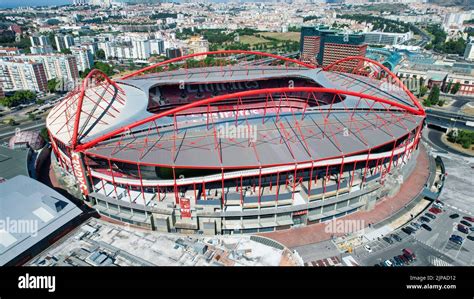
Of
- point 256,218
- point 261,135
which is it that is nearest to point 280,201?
point 256,218

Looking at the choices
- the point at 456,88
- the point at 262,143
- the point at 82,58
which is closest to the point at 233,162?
the point at 262,143

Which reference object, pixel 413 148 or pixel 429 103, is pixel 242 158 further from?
pixel 429 103

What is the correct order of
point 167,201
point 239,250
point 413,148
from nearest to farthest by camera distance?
point 239,250, point 167,201, point 413,148

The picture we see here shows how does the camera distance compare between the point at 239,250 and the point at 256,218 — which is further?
the point at 256,218

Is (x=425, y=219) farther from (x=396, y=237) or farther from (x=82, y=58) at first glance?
(x=82, y=58)

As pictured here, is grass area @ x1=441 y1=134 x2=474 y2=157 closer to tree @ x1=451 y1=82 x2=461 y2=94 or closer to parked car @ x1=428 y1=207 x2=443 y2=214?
parked car @ x1=428 y1=207 x2=443 y2=214

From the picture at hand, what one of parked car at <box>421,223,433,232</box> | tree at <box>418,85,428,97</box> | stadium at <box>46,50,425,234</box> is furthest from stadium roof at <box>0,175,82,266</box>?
tree at <box>418,85,428,97</box>

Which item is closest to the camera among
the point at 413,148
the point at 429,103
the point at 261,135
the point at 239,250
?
the point at 239,250
